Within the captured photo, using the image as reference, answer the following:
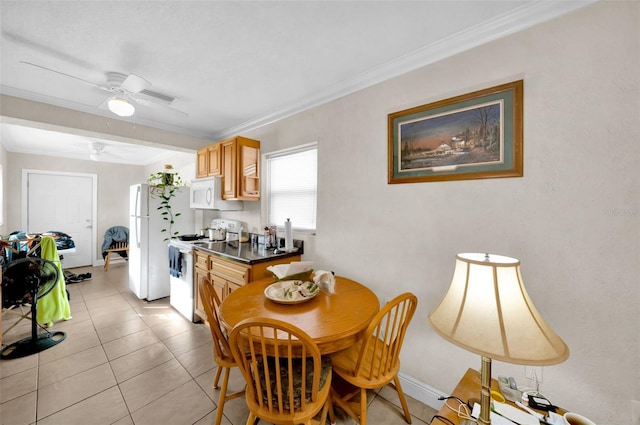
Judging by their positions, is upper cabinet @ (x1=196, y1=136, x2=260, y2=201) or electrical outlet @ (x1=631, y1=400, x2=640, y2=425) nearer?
electrical outlet @ (x1=631, y1=400, x2=640, y2=425)

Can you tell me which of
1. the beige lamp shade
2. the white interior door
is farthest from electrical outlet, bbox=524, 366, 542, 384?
the white interior door

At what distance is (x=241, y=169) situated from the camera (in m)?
2.95

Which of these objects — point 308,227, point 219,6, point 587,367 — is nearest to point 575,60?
point 587,367

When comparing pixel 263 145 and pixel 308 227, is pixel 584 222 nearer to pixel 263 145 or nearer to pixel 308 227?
pixel 308 227

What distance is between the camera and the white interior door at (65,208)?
4738mm

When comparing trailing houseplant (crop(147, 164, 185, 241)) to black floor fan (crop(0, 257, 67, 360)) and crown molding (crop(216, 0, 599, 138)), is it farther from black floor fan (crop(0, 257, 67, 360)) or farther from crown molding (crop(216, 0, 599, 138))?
crown molding (crop(216, 0, 599, 138))

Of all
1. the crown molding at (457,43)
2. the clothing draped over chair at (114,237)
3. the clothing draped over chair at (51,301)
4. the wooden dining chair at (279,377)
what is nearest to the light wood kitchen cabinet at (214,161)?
the crown molding at (457,43)

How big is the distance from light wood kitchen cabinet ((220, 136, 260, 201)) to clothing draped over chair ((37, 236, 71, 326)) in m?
1.99

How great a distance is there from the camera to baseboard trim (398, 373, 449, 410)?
1.68 meters

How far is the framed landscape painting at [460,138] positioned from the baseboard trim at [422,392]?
5.08 ft

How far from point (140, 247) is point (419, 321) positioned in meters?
3.89

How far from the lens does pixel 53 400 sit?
1.71m

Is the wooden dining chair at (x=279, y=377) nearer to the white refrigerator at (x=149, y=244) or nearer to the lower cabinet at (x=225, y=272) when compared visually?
the lower cabinet at (x=225, y=272)

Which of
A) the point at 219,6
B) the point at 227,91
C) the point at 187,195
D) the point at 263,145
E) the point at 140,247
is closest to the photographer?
the point at 219,6
